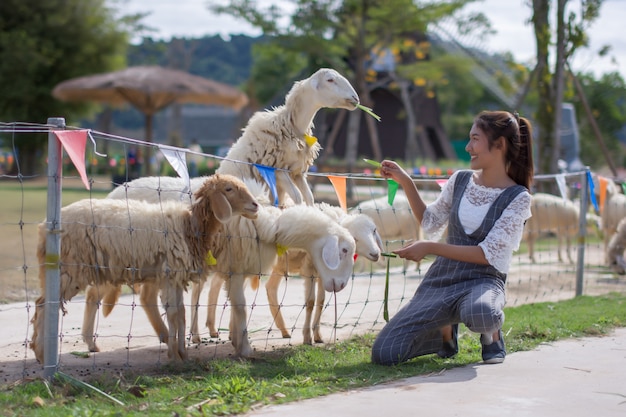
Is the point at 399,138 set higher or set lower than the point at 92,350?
higher

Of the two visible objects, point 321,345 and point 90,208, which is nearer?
point 90,208

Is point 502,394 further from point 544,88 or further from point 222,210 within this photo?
point 544,88

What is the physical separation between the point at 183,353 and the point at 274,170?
1959mm

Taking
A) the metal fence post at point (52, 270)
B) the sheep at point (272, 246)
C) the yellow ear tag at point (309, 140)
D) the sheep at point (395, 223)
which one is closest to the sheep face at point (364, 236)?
the sheep at point (272, 246)

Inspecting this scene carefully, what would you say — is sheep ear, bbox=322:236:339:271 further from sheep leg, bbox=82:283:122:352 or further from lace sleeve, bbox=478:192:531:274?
sheep leg, bbox=82:283:122:352

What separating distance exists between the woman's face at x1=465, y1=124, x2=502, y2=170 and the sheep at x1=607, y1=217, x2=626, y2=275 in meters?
6.14

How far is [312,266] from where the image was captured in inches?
272

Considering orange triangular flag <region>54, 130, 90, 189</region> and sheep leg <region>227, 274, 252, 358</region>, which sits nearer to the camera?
orange triangular flag <region>54, 130, 90, 189</region>

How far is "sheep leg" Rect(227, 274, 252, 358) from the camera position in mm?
6070

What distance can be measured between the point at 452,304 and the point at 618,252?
6433 mm

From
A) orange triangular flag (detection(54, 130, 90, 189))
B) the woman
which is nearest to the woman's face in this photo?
the woman

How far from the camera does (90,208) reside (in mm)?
5824

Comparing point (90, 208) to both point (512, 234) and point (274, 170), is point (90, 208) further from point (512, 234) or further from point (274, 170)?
point (512, 234)

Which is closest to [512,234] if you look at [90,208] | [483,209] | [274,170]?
[483,209]
